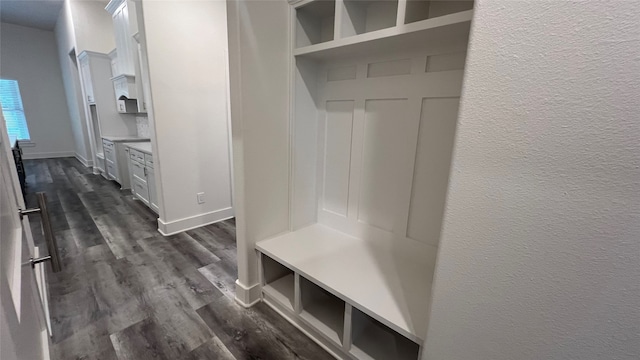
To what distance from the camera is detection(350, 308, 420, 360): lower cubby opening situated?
1294 millimetres

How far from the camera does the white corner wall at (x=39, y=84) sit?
20.2ft

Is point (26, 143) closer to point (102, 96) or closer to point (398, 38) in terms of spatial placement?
point (102, 96)

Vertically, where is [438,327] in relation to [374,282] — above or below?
above

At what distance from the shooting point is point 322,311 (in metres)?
1.59

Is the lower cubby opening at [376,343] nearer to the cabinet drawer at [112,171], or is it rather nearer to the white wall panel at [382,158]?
the white wall panel at [382,158]

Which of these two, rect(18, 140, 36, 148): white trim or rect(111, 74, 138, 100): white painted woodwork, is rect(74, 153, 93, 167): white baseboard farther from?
rect(111, 74, 138, 100): white painted woodwork

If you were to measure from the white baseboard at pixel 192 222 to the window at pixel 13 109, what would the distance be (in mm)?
6881

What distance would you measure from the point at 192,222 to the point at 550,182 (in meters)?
3.12

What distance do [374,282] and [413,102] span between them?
1005 mm

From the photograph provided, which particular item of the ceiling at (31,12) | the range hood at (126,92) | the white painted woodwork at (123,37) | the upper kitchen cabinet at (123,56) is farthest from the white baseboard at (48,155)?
the white painted woodwork at (123,37)

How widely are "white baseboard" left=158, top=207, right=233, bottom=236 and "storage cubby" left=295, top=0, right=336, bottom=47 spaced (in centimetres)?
226

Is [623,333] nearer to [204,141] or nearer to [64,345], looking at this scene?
[64,345]

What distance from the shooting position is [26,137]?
6.61 m

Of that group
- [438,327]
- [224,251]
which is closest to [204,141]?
[224,251]
